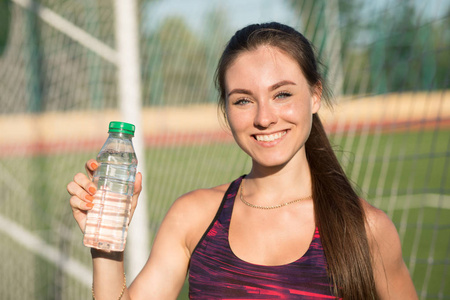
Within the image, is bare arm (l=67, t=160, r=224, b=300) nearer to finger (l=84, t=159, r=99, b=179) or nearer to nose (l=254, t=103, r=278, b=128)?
finger (l=84, t=159, r=99, b=179)

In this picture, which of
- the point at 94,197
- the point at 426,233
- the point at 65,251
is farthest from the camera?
the point at 426,233

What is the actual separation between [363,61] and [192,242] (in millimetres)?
10216

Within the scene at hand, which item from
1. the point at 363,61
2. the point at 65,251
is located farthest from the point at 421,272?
the point at 363,61

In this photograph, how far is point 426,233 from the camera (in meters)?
7.59

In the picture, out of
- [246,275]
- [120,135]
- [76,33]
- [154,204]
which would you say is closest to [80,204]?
[120,135]

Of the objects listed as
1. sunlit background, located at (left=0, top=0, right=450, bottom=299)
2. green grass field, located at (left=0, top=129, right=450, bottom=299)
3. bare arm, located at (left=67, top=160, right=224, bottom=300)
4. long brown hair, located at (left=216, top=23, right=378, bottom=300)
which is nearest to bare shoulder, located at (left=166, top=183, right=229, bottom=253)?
bare arm, located at (left=67, top=160, right=224, bottom=300)

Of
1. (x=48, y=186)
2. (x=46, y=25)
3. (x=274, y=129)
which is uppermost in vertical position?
(x=46, y=25)

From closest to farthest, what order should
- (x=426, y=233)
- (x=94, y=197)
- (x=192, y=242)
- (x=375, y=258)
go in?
(x=94, y=197), (x=375, y=258), (x=192, y=242), (x=426, y=233)

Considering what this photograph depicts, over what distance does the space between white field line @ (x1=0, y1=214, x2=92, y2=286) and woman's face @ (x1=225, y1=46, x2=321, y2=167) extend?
3040 mm

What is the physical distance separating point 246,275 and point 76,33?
2.73 meters

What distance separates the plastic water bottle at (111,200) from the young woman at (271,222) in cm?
4

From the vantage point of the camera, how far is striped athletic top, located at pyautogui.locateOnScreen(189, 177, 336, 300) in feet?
5.65

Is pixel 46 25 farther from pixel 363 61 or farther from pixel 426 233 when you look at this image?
pixel 363 61

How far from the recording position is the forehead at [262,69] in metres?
→ 1.82
